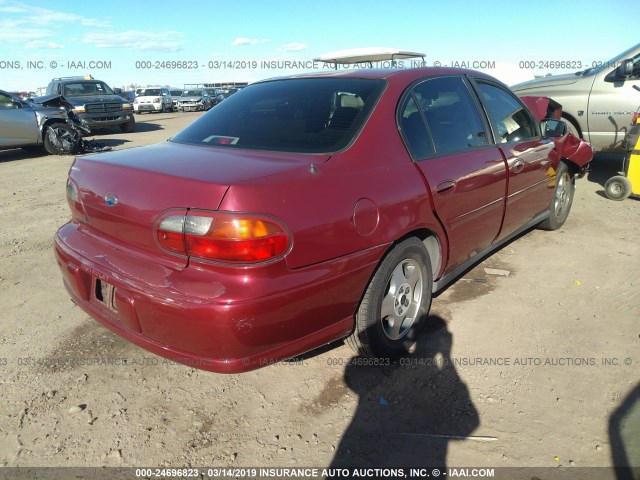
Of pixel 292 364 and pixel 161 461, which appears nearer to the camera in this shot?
pixel 161 461

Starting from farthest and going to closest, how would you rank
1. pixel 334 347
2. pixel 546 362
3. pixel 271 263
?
pixel 334 347 < pixel 546 362 < pixel 271 263

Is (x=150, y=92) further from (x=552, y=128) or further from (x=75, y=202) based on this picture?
(x=75, y=202)

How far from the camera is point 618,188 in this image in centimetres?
614

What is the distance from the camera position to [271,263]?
1961mm

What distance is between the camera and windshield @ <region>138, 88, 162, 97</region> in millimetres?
30244

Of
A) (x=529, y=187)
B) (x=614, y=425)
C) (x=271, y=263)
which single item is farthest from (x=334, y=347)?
(x=529, y=187)

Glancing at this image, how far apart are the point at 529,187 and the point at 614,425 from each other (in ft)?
6.95

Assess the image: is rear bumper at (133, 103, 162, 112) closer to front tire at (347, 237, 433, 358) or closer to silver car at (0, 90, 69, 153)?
silver car at (0, 90, 69, 153)

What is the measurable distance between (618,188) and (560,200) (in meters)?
1.79

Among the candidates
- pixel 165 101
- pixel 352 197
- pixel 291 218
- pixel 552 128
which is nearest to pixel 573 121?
pixel 552 128

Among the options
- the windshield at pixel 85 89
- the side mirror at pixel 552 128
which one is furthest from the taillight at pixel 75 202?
the windshield at pixel 85 89

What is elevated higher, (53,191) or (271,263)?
(271,263)

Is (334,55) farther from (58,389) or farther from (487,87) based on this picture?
(58,389)

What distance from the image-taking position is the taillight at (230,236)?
1.90 metres
